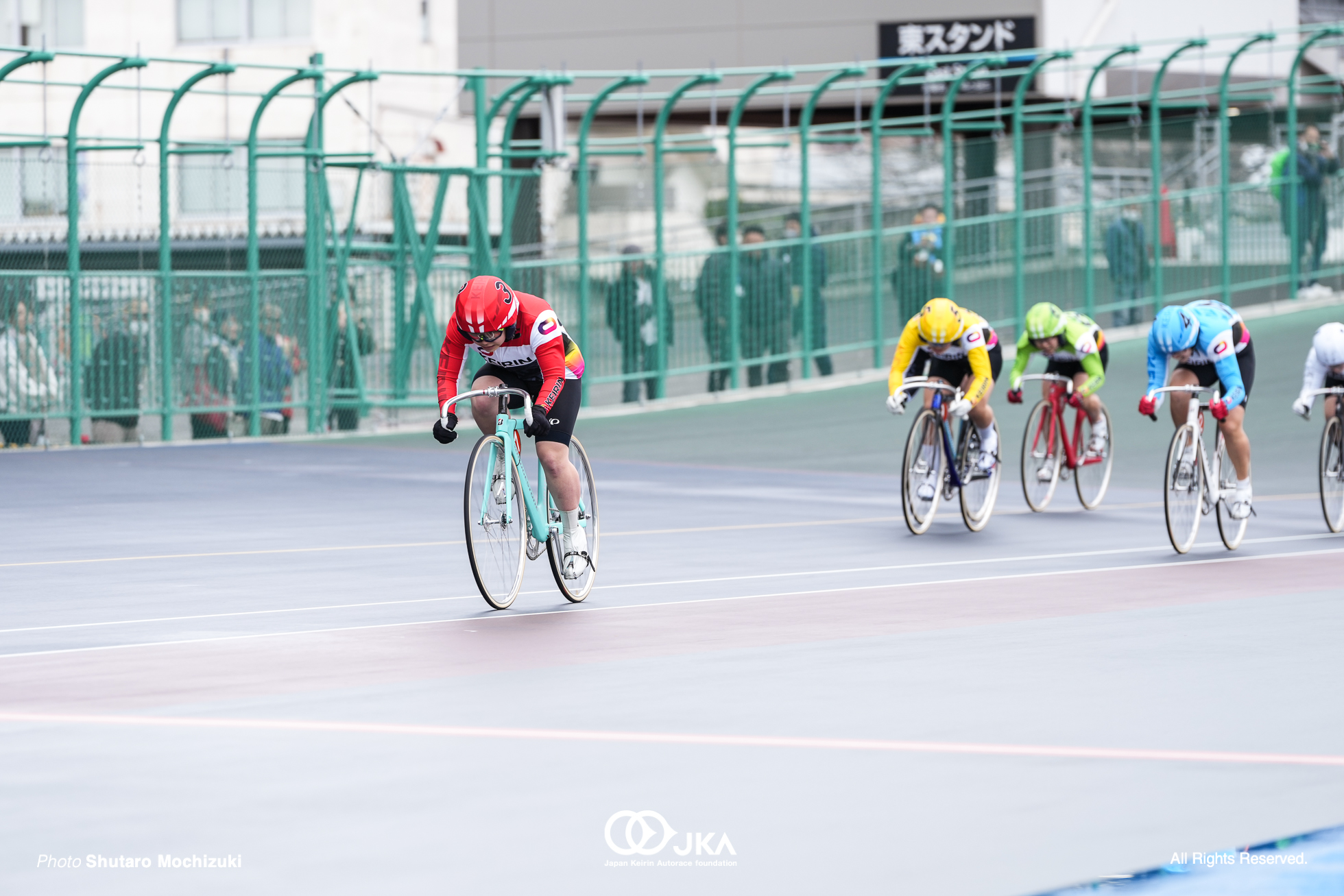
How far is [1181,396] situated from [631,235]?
1367 cm

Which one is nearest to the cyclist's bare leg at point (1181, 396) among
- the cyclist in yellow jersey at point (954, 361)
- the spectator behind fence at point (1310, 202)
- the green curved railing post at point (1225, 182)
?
the cyclist in yellow jersey at point (954, 361)

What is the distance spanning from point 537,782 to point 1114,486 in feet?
38.4

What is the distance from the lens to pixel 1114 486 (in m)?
16.8

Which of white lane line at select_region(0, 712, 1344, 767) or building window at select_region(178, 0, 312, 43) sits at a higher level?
building window at select_region(178, 0, 312, 43)

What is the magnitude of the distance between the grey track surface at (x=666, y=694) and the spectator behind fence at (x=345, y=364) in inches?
297

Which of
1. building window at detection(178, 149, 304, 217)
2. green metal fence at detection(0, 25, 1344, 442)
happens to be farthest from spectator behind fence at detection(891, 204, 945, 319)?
building window at detection(178, 149, 304, 217)

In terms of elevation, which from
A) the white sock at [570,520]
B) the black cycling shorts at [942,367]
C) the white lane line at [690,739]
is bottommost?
the white lane line at [690,739]

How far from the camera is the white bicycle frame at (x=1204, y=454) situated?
38.6 ft

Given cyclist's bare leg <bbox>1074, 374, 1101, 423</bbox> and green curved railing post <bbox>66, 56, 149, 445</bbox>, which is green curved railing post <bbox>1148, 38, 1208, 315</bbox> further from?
green curved railing post <bbox>66, 56, 149, 445</bbox>

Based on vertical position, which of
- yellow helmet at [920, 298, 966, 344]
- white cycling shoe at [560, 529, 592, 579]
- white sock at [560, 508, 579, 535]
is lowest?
white cycling shoe at [560, 529, 592, 579]

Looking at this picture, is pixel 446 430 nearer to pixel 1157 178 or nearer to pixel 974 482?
pixel 974 482

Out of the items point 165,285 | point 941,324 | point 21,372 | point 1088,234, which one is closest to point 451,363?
point 941,324

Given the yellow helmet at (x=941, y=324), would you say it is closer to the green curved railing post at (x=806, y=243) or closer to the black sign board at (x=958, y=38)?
the green curved railing post at (x=806, y=243)

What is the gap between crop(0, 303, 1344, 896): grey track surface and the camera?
5.08 m
